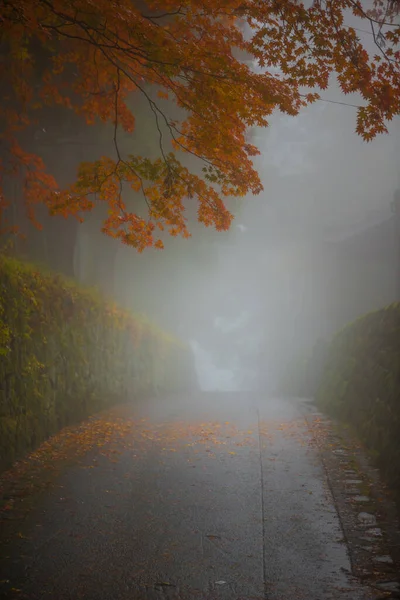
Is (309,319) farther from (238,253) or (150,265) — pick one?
(150,265)

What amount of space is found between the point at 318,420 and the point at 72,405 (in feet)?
17.3

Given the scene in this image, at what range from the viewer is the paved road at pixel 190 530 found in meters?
3.80

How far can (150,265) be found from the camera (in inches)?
955

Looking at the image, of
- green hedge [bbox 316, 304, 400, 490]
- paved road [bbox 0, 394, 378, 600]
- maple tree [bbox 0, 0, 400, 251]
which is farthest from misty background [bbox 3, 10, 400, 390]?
paved road [bbox 0, 394, 378, 600]

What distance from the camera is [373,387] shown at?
910 cm

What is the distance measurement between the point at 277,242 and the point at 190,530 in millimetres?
30106

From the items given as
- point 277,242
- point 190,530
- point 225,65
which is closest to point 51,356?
point 190,530

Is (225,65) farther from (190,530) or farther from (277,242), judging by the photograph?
(277,242)

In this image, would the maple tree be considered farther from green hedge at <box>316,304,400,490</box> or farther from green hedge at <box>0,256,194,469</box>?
green hedge at <box>316,304,400,490</box>

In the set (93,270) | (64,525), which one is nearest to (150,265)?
→ (93,270)

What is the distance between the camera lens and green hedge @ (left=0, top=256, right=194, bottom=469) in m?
7.03

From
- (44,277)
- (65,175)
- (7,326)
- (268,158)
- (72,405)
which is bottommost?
(72,405)

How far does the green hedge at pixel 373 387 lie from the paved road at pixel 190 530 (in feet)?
3.14

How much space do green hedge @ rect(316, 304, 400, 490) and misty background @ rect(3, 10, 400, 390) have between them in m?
8.02
